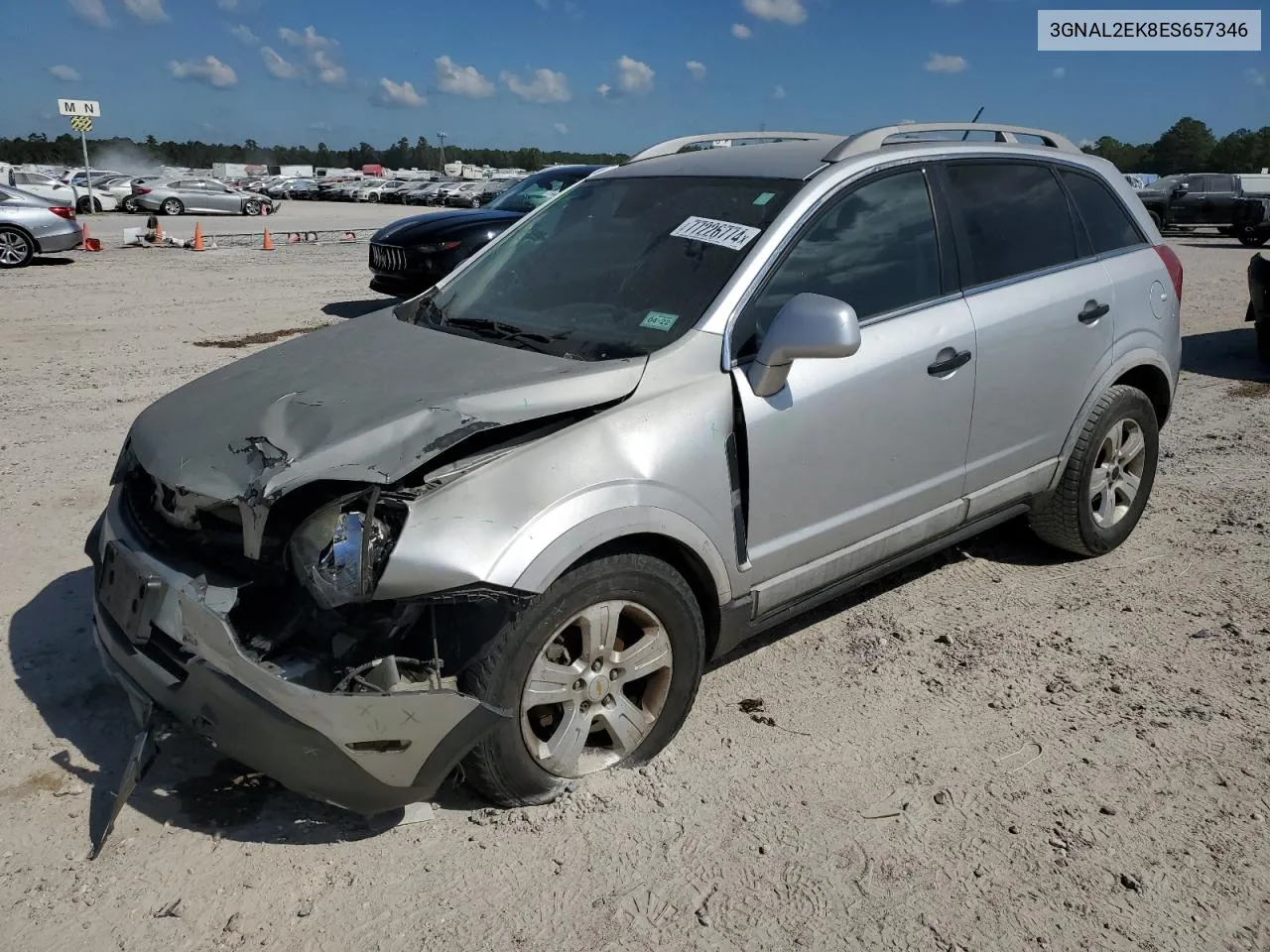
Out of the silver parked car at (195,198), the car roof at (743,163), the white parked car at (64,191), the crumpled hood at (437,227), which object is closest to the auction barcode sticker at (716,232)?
the car roof at (743,163)

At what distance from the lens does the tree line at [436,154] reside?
6050 cm

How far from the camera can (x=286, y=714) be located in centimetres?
239

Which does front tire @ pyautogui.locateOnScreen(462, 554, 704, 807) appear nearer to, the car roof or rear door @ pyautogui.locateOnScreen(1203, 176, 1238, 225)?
the car roof

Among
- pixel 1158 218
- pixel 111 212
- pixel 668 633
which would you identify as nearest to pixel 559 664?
pixel 668 633

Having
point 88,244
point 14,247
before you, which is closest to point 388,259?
point 14,247

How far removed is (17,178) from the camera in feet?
106

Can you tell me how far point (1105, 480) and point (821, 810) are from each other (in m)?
2.53

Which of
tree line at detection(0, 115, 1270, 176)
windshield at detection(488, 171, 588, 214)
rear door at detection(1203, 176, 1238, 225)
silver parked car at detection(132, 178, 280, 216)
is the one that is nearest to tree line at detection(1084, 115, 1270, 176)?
tree line at detection(0, 115, 1270, 176)

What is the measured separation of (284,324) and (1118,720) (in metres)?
9.22

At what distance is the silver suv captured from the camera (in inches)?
99.0

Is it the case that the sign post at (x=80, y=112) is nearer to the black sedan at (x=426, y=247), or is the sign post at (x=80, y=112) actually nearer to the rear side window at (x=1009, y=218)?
the black sedan at (x=426, y=247)

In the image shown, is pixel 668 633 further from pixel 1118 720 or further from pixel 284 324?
pixel 284 324

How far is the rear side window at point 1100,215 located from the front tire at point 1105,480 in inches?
26.4

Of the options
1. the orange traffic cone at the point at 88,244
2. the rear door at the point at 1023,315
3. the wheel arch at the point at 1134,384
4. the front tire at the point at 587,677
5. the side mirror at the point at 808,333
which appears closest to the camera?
the front tire at the point at 587,677
